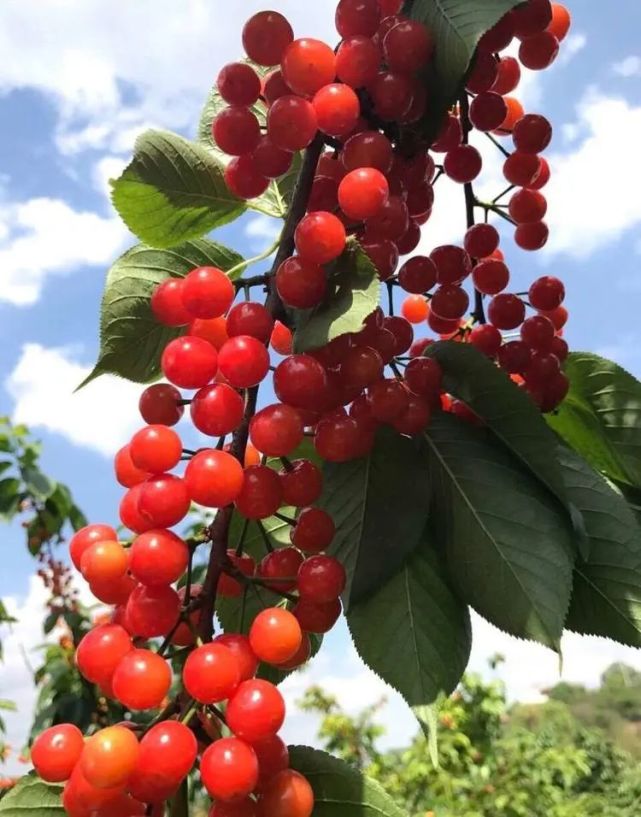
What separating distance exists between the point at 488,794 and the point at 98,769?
18.4ft

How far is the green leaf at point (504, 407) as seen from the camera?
2.51 feet

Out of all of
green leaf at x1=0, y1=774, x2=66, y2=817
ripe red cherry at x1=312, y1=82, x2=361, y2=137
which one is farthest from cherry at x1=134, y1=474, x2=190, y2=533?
ripe red cherry at x1=312, y1=82, x2=361, y2=137

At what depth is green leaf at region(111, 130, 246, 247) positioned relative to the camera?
876 millimetres

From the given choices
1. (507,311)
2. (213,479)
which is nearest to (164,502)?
(213,479)

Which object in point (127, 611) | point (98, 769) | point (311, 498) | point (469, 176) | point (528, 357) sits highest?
point (469, 176)

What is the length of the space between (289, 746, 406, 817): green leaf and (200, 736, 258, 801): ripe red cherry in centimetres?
9

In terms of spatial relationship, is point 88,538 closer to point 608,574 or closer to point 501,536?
point 501,536

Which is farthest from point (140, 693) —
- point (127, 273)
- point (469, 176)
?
point (469, 176)

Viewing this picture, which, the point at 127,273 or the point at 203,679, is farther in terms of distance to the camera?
the point at 127,273

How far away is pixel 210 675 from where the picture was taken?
0.58 m

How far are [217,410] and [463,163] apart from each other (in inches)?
18.4

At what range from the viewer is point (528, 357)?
37.5 inches

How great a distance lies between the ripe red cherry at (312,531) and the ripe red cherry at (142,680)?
15 centimetres

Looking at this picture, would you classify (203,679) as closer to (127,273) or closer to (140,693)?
(140,693)
